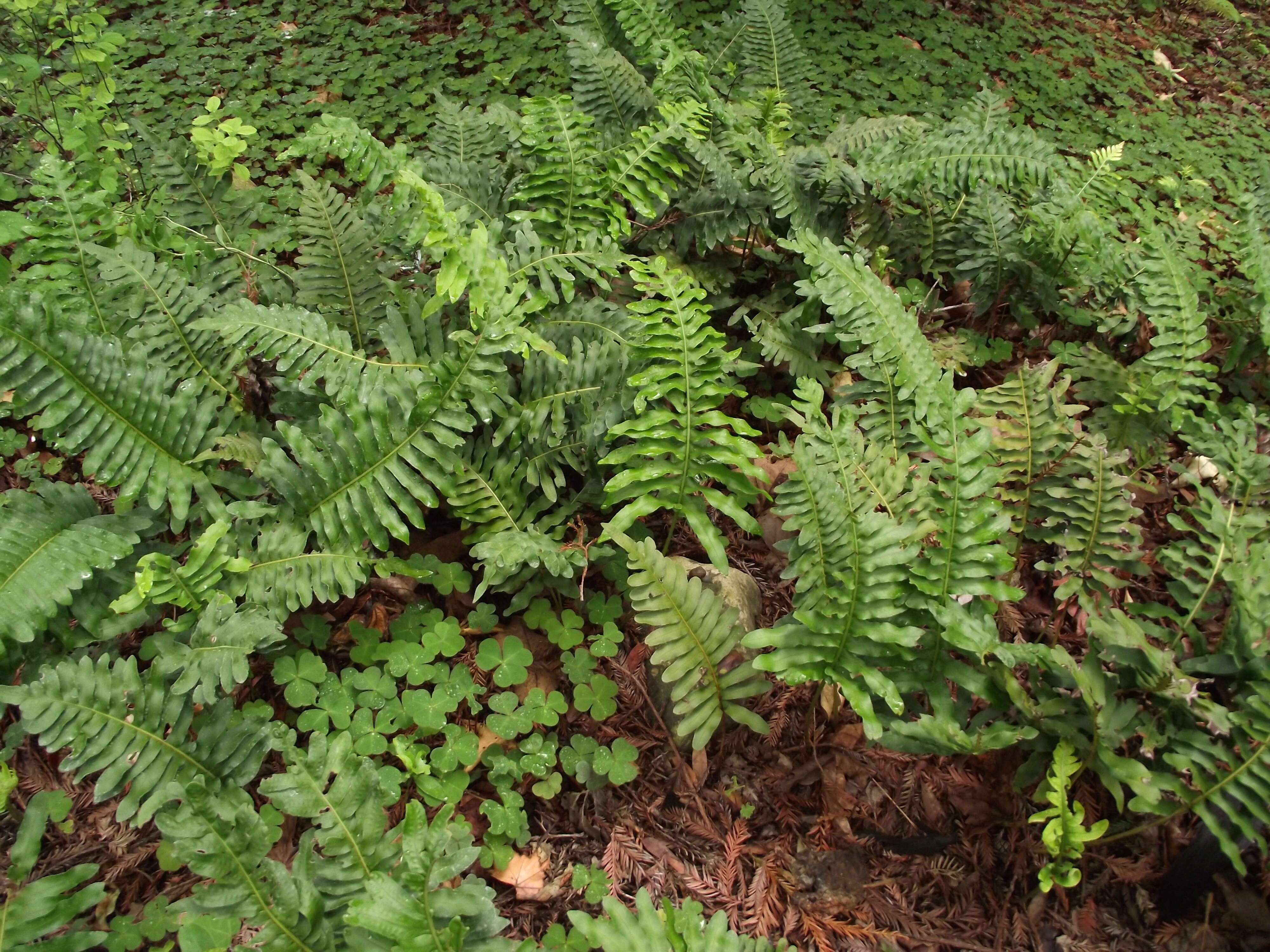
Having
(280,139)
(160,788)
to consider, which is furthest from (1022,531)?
(280,139)

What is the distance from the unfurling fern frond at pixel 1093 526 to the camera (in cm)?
277

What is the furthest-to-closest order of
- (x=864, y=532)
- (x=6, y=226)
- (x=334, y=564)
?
1. (x=6, y=226)
2. (x=334, y=564)
3. (x=864, y=532)

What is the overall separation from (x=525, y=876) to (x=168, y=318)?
2297mm

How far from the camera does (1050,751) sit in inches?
92.9

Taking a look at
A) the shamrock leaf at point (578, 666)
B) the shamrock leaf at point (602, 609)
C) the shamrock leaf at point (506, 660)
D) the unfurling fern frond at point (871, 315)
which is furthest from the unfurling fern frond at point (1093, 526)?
the shamrock leaf at point (506, 660)

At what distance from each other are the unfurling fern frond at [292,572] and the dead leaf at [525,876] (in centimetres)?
95

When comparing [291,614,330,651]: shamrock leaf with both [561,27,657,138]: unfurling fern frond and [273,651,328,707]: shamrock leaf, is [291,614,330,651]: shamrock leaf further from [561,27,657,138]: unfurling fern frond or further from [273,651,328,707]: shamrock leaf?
[561,27,657,138]: unfurling fern frond

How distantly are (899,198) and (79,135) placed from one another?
3545 mm

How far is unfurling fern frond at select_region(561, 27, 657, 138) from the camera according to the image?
147 inches

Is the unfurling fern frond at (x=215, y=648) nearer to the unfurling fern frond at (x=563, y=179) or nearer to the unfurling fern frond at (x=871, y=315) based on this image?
the unfurling fern frond at (x=563, y=179)

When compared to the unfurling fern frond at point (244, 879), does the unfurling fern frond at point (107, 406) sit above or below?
above

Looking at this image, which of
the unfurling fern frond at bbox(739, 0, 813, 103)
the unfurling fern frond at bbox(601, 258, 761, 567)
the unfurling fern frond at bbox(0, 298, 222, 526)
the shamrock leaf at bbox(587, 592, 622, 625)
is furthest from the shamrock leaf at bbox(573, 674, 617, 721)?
the unfurling fern frond at bbox(739, 0, 813, 103)

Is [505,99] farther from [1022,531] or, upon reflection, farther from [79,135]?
[1022,531]

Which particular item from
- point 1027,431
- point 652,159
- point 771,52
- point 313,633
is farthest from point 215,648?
point 771,52
